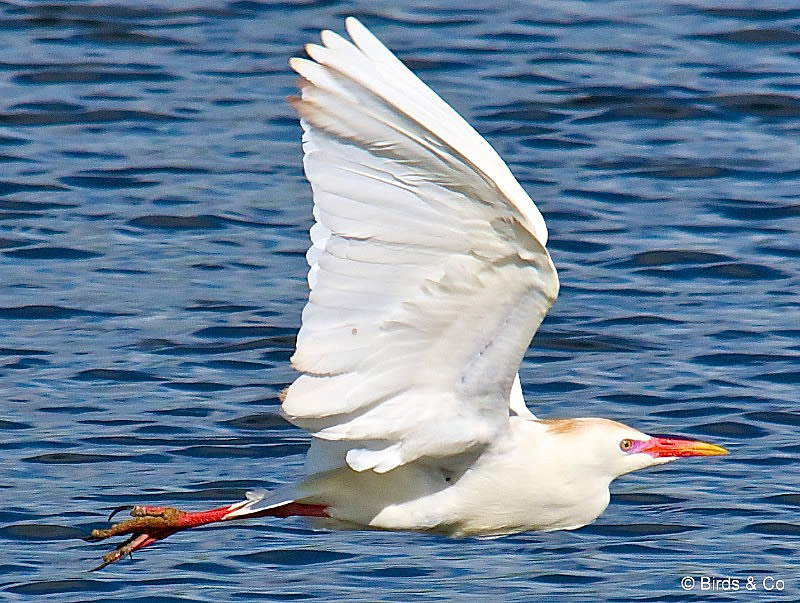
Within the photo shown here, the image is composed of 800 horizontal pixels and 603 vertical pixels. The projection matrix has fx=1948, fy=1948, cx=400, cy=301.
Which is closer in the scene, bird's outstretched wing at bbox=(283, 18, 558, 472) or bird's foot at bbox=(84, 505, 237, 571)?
bird's outstretched wing at bbox=(283, 18, 558, 472)

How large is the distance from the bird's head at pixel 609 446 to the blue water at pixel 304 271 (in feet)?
5.18

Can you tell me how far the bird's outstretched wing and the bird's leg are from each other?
0.71 metres

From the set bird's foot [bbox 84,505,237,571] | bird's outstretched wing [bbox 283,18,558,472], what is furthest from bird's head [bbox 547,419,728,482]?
bird's foot [bbox 84,505,237,571]

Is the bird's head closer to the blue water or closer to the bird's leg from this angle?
the bird's leg

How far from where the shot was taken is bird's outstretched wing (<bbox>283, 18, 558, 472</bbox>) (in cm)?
624

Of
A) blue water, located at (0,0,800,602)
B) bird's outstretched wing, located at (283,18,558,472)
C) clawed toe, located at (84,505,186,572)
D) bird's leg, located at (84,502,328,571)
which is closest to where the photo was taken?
bird's outstretched wing, located at (283,18,558,472)

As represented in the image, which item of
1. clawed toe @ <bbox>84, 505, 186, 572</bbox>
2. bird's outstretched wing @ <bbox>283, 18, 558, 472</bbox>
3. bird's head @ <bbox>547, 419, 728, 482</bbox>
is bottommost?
clawed toe @ <bbox>84, 505, 186, 572</bbox>

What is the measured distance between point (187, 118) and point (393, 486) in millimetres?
8554

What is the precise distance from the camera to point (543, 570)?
31.6 ft

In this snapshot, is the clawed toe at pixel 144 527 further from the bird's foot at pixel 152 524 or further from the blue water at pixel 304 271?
the blue water at pixel 304 271

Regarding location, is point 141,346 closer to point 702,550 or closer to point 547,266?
point 702,550

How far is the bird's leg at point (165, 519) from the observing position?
798cm

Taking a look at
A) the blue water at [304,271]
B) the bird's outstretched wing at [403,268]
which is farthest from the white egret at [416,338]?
the blue water at [304,271]

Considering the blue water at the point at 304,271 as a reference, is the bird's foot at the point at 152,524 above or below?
above
